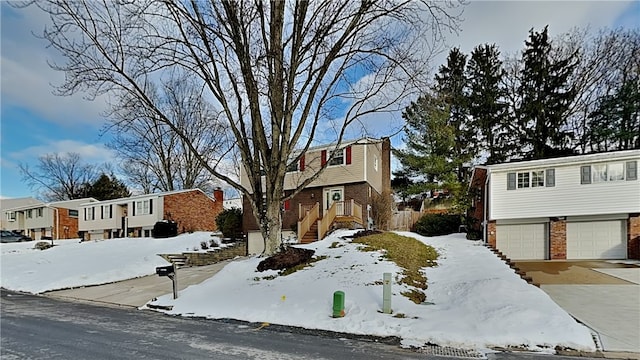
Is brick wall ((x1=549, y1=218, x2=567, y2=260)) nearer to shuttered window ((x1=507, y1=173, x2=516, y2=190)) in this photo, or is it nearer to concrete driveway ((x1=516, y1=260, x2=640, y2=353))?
concrete driveway ((x1=516, y1=260, x2=640, y2=353))

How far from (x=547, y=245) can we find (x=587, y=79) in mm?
16395

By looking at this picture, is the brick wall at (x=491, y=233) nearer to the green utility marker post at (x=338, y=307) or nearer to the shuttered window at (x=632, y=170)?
the shuttered window at (x=632, y=170)

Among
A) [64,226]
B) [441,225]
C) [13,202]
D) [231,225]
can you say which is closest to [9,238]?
[64,226]

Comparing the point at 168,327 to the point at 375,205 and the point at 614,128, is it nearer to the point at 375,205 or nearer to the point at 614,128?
the point at 375,205

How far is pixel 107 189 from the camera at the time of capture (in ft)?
163

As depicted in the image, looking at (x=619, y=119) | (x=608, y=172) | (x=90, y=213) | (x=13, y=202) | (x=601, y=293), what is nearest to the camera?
(x=601, y=293)

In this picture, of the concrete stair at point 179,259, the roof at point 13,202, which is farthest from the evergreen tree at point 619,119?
the roof at point 13,202

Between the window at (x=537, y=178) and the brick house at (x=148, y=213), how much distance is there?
2583 cm

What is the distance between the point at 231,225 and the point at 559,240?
18906mm

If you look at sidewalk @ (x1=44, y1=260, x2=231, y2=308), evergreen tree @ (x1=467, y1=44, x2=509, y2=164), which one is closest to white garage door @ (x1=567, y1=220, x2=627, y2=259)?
evergreen tree @ (x1=467, y1=44, x2=509, y2=164)

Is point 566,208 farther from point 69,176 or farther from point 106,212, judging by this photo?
point 69,176

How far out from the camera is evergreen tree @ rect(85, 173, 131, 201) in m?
Answer: 49.5

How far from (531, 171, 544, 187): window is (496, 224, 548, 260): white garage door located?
2.03m

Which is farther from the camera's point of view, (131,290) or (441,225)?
(441,225)
